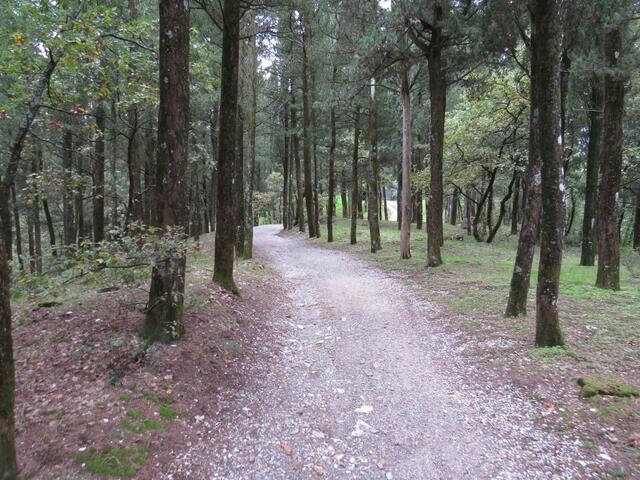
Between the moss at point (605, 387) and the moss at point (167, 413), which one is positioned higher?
the moss at point (605, 387)

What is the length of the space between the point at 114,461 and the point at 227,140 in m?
5.87

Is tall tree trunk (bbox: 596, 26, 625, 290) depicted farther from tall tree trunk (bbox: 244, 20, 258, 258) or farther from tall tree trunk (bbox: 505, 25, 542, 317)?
tall tree trunk (bbox: 244, 20, 258, 258)

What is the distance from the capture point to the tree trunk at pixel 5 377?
2.10m

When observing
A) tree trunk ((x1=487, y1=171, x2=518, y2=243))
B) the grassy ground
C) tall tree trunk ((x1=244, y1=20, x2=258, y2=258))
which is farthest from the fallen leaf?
tree trunk ((x1=487, y1=171, x2=518, y2=243))

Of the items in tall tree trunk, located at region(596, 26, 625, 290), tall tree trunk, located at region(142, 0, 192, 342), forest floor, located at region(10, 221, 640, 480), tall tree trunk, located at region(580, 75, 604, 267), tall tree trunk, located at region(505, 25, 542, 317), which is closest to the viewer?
forest floor, located at region(10, 221, 640, 480)

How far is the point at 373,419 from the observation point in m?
3.92

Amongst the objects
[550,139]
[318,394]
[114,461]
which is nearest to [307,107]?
[550,139]

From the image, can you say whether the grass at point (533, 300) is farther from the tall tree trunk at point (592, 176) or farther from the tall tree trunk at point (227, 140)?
the tall tree trunk at point (227, 140)

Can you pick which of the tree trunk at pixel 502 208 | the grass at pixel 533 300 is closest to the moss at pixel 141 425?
the grass at pixel 533 300

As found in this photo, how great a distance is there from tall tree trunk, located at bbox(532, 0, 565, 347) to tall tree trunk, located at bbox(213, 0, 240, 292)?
5.33 m

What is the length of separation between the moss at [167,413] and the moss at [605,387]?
4.40 meters

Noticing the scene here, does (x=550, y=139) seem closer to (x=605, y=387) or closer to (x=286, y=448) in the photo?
(x=605, y=387)

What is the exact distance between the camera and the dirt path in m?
3.18

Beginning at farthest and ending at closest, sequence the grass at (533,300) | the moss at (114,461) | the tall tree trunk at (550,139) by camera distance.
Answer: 1. the grass at (533,300)
2. the tall tree trunk at (550,139)
3. the moss at (114,461)
